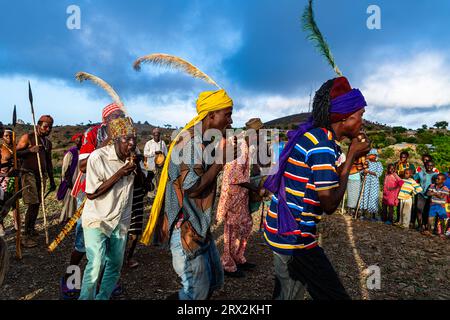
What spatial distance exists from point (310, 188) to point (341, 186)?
0.19 meters

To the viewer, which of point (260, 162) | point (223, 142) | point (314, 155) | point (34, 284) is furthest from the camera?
point (260, 162)

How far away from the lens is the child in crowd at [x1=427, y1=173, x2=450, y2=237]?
7.73 m

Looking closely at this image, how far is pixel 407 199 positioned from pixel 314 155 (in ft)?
24.6

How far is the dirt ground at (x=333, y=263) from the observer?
426 centimetres

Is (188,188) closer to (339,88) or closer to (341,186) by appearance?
(341,186)

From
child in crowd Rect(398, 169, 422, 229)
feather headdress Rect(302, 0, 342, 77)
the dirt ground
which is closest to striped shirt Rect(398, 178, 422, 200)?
child in crowd Rect(398, 169, 422, 229)

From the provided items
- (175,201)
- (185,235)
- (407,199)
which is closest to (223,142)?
(175,201)

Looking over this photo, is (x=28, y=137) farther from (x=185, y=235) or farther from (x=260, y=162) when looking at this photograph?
(x=185, y=235)

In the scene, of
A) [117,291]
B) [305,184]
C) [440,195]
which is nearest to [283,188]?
[305,184]

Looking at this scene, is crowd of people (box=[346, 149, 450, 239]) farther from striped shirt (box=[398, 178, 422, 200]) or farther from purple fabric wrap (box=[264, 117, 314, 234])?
purple fabric wrap (box=[264, 117, 314, 234])

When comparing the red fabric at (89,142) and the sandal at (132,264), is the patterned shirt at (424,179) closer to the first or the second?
the sandal at (132,264)

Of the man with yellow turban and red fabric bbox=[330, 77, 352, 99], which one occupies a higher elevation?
red fabric bbox=[330, 77, 352, 99]

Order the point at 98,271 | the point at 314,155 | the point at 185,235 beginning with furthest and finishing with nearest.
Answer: the point at 98,271 < the point at 185,235 < the point at 314,155

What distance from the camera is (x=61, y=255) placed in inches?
216
